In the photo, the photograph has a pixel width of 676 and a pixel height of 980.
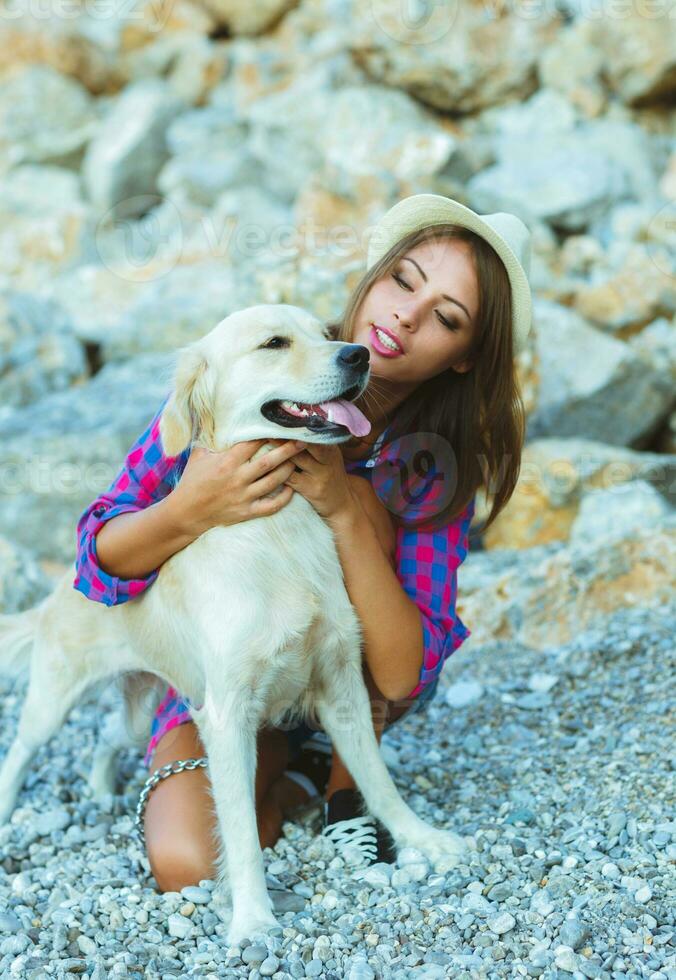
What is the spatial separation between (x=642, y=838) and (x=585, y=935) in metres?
0.46

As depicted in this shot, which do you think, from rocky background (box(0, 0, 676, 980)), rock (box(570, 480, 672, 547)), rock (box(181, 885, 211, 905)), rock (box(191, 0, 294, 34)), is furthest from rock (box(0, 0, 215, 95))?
rock (box(181, 885, 211, 905))

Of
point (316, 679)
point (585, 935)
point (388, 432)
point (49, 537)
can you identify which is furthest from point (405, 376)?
point (49, 537)

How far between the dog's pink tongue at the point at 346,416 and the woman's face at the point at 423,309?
0.37 metres

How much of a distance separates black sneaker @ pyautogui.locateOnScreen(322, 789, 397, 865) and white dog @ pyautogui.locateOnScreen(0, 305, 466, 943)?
0.05m

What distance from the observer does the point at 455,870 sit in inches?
95.2

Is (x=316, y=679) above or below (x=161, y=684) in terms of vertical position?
above

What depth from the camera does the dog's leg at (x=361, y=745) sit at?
101 inches

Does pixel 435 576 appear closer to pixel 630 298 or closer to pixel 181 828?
pixel 181 828

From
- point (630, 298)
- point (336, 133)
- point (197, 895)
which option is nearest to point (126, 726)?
point (197, 895)

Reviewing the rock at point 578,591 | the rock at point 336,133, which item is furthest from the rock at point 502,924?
the rock at point 336,133

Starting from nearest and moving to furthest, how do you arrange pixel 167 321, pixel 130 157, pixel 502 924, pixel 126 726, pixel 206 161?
1. pixel 502 924
2. pixel 126 726
3. pixel 167 321
4. pixel 206 161
5. pixel 130 157

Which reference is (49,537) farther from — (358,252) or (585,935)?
(585,935)

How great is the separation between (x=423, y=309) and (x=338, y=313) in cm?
269

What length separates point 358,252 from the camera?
5.69 m
